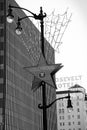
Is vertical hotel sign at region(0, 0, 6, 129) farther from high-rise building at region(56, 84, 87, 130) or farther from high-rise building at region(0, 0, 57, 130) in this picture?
high-rise building at region(56, 84, 87, 130)

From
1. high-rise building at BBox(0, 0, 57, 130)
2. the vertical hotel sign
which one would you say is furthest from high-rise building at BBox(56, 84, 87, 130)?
the vertical hotel sign

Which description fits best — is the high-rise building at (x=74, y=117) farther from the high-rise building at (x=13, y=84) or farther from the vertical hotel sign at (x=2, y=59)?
the vertical hotel sign at (x=2, y=59)

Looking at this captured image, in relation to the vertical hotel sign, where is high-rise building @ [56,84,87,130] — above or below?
below

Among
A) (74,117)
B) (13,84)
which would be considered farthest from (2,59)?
(74,117)

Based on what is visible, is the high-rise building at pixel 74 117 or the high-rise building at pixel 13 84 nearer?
the high-rise building at pixel 13 84

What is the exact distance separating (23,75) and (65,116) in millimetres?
93785

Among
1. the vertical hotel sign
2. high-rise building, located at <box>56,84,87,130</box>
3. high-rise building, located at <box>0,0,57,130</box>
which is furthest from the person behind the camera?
high-rise building, located at <box>56,84,87,130</box>

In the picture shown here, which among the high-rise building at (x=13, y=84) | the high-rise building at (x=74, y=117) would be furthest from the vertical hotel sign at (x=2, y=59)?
the high-rise building at (x=74, y=117)

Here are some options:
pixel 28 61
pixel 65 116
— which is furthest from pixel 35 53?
pixel 65 116

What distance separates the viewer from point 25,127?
9075 centimetres

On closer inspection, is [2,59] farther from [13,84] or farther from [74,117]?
[74,117]

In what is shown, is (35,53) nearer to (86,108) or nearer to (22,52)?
(22,52)

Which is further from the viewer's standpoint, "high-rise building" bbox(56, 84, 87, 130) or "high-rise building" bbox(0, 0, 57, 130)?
"high-rise building" bbox(56, 84, 87, 130)

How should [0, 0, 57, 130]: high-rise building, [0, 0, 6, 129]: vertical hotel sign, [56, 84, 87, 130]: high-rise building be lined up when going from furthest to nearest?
[56, 84, 87, 130]: high-rise building
[0, 0, 57, 130]: high-rise building
[0, 0, 6, 129]: vertical hotel sign
